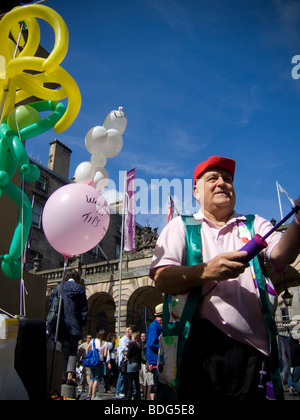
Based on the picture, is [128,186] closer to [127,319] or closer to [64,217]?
[127,319]

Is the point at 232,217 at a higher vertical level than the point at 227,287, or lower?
higher

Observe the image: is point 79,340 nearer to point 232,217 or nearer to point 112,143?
point 112,143

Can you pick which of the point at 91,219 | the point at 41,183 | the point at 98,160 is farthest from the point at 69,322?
the point at 41,183

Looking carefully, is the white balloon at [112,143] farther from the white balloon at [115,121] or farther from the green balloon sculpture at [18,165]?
the green balloon sculpture at [18,165]

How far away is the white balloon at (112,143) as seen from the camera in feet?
17.1

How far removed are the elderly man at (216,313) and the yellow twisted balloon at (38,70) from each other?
3.03 meters

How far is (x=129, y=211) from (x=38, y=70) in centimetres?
1444

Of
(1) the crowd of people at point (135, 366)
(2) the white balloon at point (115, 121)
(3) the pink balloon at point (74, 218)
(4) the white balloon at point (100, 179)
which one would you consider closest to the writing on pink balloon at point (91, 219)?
(3) the pink balloon at point (74, 218)

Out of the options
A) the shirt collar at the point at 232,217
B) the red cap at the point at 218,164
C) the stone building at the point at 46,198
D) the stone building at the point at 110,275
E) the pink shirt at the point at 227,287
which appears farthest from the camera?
the stone building at the point at 46,198

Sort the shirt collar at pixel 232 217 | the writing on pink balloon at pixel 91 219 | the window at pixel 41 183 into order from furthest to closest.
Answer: the window at pixel 41 183, the writing on pink balloon at pixel 91 219, the shirt collar at pixel 232 217

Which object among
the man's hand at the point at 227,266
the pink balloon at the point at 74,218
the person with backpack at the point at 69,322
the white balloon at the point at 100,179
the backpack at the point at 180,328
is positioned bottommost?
the backpack at the point at 180,328

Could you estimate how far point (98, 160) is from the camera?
5227mm
